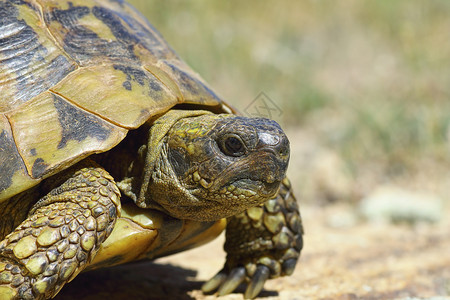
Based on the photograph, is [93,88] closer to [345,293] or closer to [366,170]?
[345,293]

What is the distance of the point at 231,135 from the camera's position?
206 centimetres

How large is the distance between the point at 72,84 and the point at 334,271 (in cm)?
209

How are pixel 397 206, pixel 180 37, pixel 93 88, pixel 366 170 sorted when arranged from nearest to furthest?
1. pixel 93 88
2. pixel 397 206
3. pixel 366 170
4. pixel 180 37

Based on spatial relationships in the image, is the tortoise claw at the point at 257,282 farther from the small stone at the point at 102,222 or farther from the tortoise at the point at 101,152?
the small stone at the point at 102,222

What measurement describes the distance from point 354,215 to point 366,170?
100cm

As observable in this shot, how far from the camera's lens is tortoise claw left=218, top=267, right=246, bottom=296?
2.69 meters

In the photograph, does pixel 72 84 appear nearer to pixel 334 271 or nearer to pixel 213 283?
pixel 213 283

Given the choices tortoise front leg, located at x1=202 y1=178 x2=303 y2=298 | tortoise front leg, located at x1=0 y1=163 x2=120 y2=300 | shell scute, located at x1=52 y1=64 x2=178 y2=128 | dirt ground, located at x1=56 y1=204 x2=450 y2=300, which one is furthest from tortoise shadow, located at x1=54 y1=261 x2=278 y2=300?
shell scute, located at x1=52 y1=64 x2=178 y2=128

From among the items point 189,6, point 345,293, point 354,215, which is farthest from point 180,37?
point 345,293

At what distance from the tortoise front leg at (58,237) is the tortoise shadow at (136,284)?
727mm

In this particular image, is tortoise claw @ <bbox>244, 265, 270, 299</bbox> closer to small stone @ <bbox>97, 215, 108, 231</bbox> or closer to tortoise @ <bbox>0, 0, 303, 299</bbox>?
tortoise @ <bbox>0, 0, 303, 299</bbox>

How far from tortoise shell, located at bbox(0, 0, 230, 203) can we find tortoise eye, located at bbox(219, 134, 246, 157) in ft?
1.16

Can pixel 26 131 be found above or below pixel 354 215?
below

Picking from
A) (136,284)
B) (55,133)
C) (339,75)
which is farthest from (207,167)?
(339,75)
